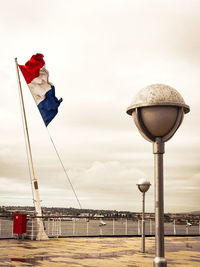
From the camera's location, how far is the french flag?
63.0 feet

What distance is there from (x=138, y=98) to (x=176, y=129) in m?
0.69

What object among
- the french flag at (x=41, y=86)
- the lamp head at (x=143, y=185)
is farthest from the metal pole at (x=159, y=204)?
the french flag at (x=41, y=86)

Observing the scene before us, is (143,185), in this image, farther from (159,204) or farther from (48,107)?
(159,204)

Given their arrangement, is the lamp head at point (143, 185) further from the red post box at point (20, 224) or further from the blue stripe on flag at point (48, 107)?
the red post box at point (20, 224)

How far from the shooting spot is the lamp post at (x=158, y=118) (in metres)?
5.21

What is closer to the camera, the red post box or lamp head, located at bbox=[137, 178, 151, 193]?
lamp head, located at bbox=[137, 178, 151, 193]

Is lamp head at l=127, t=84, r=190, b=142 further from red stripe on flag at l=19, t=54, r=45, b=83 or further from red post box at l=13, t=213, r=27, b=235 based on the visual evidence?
red stripe on flag at l=19, t=54, r=45, b=83

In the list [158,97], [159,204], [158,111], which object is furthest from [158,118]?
[159,204]

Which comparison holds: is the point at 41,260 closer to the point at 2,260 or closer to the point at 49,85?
the point at 2,260

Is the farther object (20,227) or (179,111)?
(20,227)

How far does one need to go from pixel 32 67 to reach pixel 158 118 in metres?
15.2

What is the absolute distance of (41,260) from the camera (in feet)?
37.3

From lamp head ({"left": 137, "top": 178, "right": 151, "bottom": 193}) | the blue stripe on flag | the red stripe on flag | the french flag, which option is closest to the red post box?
the blue stripe on flag

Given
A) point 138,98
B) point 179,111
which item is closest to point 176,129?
point 179,111
